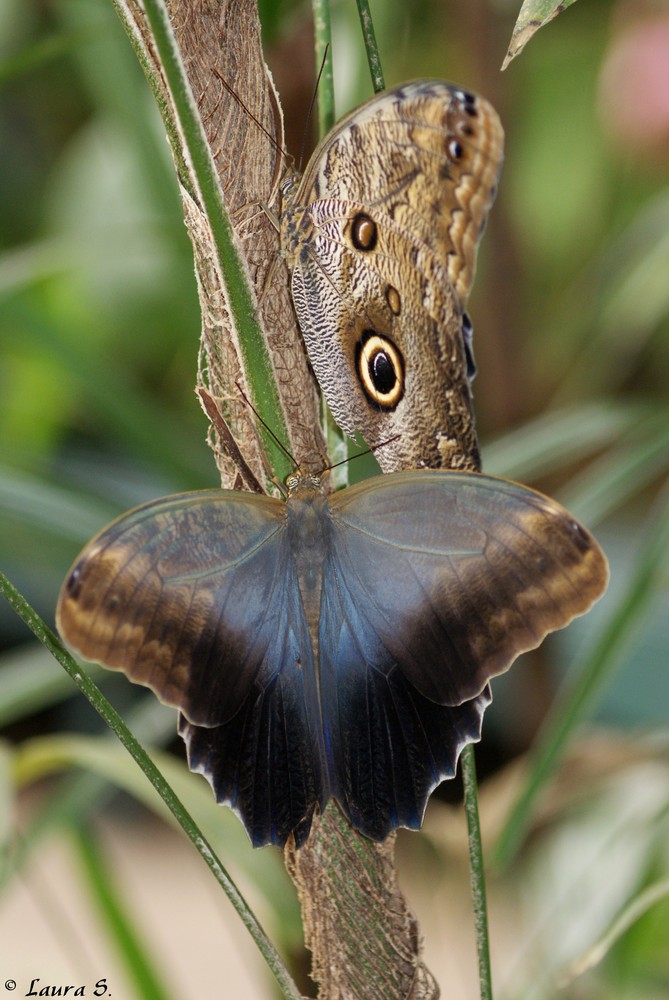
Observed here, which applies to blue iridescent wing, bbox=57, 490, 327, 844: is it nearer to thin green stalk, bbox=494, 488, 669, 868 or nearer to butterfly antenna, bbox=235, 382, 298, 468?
butterfly antenna, bbox=235, 382, 298, 468

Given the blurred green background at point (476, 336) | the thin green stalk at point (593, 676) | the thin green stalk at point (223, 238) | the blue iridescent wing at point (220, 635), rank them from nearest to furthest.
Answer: the thin green stalk at point (223, 238) < the blue iridescent wing at point (220, 635) < the thin green stalk at point (593, 676) < the blurred green background at point (476, 336)

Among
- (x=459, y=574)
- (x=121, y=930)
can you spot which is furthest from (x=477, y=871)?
(x=121, y=930)

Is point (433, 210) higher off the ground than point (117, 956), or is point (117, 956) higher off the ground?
point (433, 210)

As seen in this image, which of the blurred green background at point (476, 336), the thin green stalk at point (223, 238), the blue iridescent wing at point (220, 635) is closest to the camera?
the thin green stalk at point (223, 238)

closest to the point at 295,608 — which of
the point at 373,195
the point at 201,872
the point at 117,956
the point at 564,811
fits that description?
the point at 373,195

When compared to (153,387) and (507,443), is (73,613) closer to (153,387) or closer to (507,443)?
(507,443)

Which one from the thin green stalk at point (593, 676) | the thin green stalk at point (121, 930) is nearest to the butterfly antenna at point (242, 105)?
the thin green stalk at point (593, 676)

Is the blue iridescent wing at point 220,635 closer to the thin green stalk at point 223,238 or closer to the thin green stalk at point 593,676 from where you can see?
the thin green stalk at point 223,238

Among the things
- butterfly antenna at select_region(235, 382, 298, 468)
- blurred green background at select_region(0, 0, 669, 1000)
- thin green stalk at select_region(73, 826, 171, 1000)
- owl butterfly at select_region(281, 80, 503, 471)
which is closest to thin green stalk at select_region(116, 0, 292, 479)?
butterfly antenna at select_region(235, 382, 298, 468)
